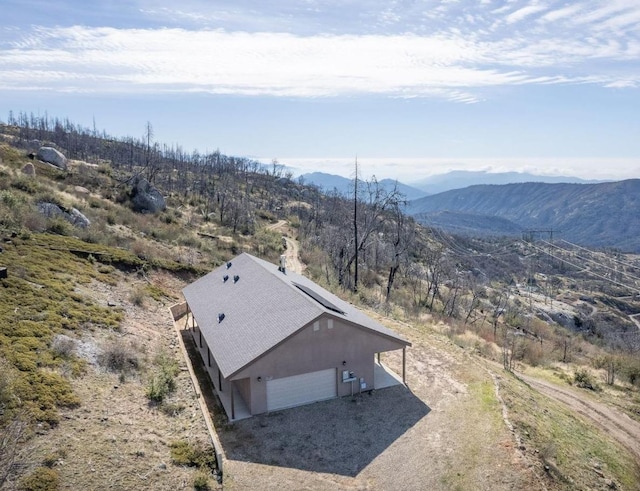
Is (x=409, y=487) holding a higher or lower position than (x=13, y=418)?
lower

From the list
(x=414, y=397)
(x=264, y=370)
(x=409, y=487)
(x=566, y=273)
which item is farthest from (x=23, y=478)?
(x=566, y=273)

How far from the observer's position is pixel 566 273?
140 metres

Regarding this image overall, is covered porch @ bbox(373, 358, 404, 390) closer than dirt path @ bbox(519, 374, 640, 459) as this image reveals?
Yes

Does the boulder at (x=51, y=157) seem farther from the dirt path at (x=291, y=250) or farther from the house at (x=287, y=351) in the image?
the house at (x=287, y=351)

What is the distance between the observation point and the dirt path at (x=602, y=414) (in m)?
20.5

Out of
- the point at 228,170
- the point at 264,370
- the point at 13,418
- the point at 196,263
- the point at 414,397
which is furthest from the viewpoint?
the point at 228,170

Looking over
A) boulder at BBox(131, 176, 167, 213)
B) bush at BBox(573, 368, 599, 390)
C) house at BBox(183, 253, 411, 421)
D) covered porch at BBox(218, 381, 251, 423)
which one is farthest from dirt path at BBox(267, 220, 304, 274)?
covered porch at BBox(218, 381, 251, 423)

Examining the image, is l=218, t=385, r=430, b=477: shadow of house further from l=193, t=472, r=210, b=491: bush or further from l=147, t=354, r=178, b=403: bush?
l=147, t=354, r=178, b=403: bush

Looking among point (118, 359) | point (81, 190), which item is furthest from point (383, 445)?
point (81, 190)

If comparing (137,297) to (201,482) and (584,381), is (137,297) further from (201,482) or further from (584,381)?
(584,381)

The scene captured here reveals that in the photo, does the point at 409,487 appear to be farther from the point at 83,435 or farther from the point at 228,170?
the point at 228,170

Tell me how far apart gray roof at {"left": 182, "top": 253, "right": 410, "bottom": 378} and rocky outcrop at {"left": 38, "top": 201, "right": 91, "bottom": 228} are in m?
16.5

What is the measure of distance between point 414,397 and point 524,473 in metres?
5.49

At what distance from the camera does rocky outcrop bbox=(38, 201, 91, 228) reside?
1379 inches
